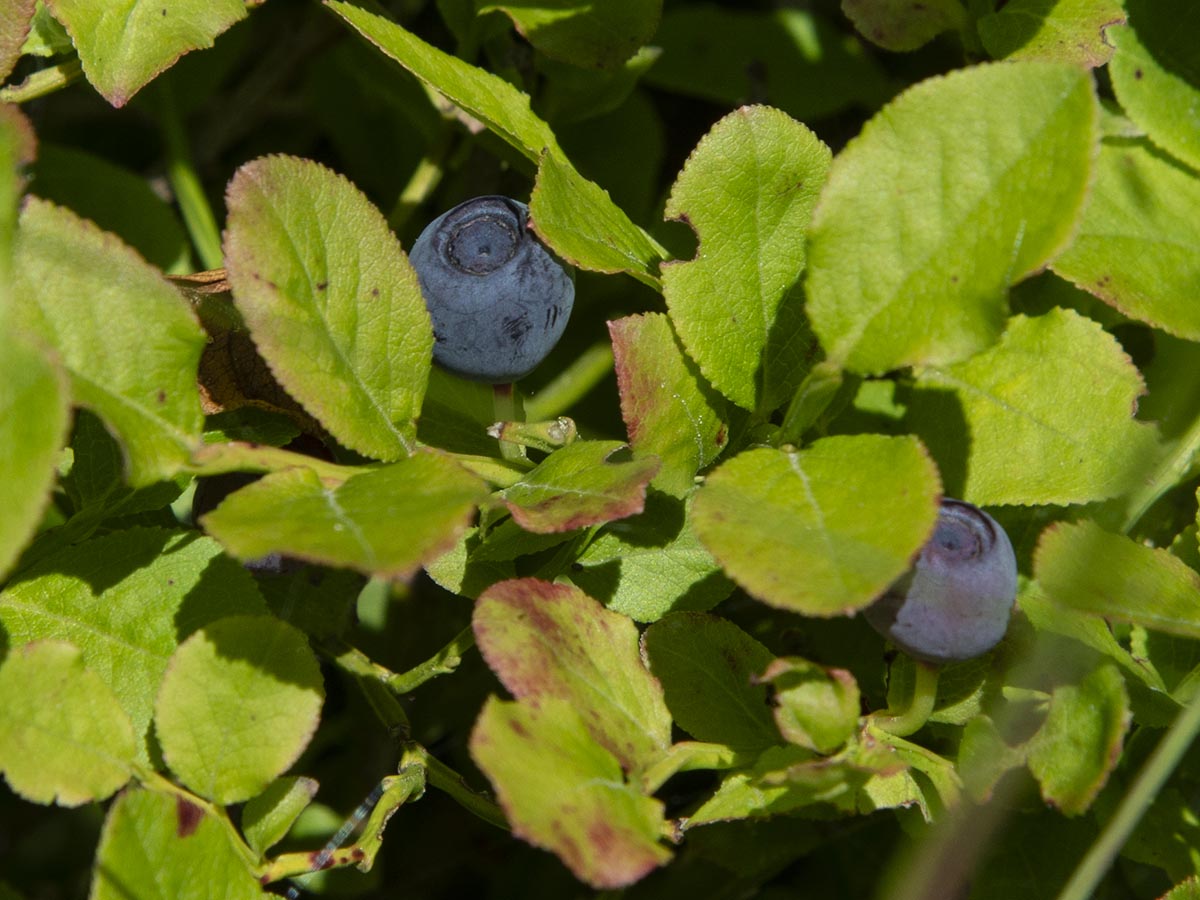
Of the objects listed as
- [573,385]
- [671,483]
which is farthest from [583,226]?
[573,385]

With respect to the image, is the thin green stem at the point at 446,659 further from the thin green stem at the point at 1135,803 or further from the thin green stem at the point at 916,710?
the thin green stem at the point at 1135,803

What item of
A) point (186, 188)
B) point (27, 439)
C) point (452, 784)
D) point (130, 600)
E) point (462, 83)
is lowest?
point (452, 784)

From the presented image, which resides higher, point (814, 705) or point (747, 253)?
point (747, 253)

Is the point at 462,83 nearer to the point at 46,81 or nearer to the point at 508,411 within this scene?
the point at 508,411

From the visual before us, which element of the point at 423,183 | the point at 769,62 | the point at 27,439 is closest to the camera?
the point at 27,439

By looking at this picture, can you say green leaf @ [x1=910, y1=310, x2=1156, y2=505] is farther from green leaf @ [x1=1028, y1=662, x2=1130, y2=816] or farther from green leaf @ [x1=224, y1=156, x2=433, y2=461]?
green leaf @ [x1=224, y1=156, x2=433, y2=461]

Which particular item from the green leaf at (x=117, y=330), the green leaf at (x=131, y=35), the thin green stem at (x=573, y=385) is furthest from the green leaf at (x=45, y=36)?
the thin green stem at (x=573, y=385)

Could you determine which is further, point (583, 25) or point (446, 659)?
point (583, 25)

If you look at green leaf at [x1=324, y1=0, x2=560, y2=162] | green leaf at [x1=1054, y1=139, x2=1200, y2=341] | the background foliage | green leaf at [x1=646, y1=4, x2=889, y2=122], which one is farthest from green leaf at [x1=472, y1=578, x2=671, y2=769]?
green leaf at [x1=646, y1=4, x2=889, y2=122]
